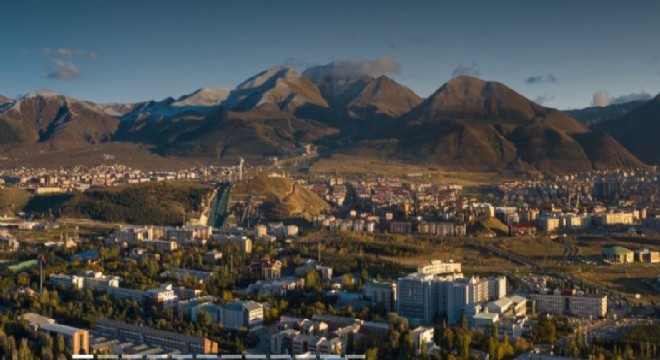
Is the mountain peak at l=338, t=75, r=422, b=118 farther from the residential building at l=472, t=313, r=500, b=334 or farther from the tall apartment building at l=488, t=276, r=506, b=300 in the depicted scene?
the residential building at l=472, t=313, r=500, b=334

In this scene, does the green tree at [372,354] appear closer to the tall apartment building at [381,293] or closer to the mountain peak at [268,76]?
the tall apartment building at [381,293]

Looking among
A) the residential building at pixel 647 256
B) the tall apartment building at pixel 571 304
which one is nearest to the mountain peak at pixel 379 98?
the residential building at pixel 647 256

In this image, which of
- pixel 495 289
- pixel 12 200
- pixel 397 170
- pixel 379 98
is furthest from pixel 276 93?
pixel 495 289

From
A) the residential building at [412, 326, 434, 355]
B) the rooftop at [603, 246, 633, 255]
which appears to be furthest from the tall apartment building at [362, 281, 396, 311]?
the rooftop at [603, 246, 633, 255]

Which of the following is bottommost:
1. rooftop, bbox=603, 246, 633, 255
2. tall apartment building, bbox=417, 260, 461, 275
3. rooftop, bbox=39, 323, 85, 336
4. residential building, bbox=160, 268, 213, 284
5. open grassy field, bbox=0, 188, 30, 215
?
rooftop, bbox=39, 323, 85, 336

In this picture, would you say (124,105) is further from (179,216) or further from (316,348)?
(316,348)

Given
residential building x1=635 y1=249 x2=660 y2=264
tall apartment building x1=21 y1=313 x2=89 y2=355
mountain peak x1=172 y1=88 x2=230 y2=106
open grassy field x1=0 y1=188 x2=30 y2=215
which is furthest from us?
mountain peak x1=172 y1=88 x2=230 y2=106
